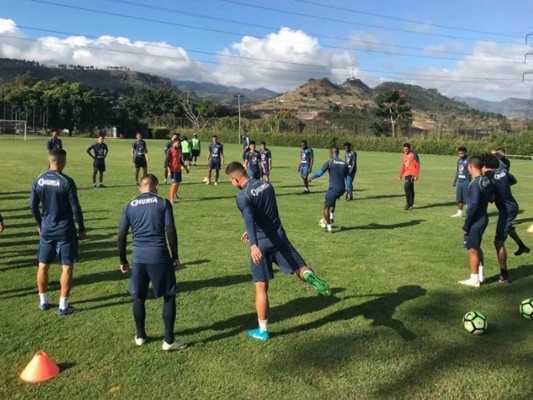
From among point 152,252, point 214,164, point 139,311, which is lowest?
point 139,311

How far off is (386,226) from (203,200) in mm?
6408

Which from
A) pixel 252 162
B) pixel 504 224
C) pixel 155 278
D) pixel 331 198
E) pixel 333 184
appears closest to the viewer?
pixel 155 278

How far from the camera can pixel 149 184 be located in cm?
519

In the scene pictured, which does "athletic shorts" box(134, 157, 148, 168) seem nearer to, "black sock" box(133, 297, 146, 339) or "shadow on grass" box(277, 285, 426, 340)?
"shadow on grass" box(277, 285, 426, 340)

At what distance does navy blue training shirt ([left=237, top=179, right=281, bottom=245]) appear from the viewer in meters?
5.34

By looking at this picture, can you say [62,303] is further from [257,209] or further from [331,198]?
[331,198]

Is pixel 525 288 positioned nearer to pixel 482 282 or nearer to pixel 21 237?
pixel 482 282

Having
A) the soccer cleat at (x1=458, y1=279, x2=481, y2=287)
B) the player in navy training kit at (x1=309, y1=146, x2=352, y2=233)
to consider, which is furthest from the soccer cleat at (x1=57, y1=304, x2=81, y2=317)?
the player in navy training kit at (x1=309, y1=146, x2=352, y2=233)

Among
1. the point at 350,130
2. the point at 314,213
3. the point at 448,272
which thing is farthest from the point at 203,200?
the point at 350,130

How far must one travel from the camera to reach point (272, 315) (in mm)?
6215

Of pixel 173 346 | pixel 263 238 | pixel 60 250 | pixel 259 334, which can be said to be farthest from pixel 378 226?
pixel 60 250

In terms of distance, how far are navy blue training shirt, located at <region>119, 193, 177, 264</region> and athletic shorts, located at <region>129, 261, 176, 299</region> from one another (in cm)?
6

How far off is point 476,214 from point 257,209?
388 cm

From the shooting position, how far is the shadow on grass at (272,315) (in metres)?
5.69
